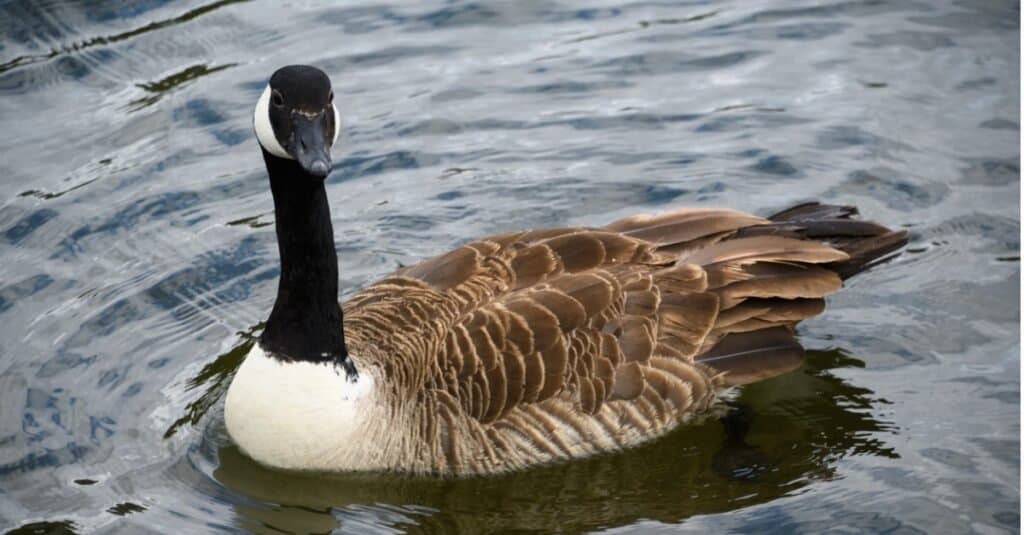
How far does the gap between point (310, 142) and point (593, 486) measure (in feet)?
9.05

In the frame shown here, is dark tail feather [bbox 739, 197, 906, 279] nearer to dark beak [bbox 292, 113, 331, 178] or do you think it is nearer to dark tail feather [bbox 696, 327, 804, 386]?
dark tail feather [bbox 696, 327, 804, 386]

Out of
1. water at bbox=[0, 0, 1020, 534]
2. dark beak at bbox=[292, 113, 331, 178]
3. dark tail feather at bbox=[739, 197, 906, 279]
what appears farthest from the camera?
dark tail feather at bbox=[739, 197, 906, 279]

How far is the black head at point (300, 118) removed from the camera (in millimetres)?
7375

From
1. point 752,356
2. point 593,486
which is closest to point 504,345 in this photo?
point 593,486

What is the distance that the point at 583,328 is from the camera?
8406 mm

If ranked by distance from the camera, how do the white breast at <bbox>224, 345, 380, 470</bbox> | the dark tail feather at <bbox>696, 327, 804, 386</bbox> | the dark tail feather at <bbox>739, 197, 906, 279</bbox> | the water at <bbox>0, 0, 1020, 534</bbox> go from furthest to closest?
the dark tail feather at <bbox>739, 197, 906, 279</bbox>
the dark tail feather at <bbox>696, 327, 804, 386</bbox>
the water at <bbox>0, 0, 1020, 534</bbox>
the white breast at <bbox>224, 345, 380, 470</bbox>

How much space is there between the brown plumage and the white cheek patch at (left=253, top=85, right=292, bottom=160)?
1425mm

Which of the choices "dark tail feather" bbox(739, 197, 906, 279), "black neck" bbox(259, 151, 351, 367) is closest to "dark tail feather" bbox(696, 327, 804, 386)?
"dark tail feather" bbox(739, 197, 906, 279)

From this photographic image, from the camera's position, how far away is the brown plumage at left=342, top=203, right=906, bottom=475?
27.0ft

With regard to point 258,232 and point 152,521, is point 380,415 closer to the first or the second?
point 152,521

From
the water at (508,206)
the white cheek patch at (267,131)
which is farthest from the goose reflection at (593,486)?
the white cheek patch at (267,131)

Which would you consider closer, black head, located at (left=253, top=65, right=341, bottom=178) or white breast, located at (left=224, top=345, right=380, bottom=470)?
black head, located at (left=253, top=65, right=341, bottom=178)

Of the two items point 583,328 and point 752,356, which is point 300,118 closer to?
point 583,328

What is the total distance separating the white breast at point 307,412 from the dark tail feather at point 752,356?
2.17 metres
